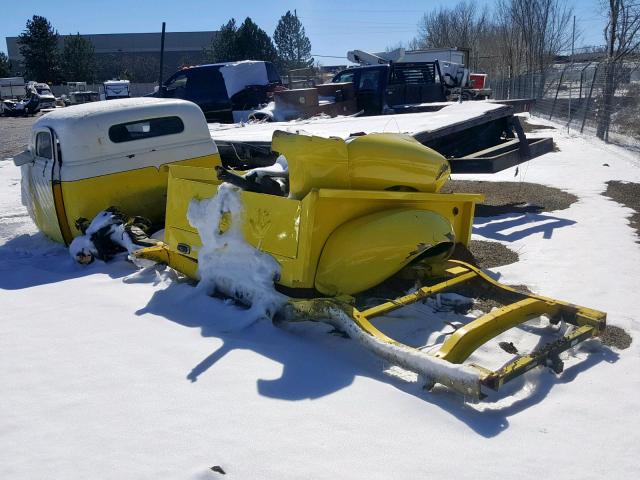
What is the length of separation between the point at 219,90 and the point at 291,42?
5435 centimetres

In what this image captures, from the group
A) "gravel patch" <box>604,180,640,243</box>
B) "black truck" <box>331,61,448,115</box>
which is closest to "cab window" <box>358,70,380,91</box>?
"black truck" <box>331,61,448,115</box>

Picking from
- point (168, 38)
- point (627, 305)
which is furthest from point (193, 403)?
point (168, 38)

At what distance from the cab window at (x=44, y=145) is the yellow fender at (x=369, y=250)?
3833 millimetres

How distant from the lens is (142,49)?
275 ft

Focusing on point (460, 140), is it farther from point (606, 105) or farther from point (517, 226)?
point (606, 105)

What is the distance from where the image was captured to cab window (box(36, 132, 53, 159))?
6.24 metres

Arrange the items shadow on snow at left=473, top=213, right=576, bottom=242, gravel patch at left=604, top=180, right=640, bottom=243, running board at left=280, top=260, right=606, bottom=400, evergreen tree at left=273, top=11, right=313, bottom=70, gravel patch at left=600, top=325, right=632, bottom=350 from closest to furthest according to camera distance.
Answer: running board at left=280, top=260, right=606, bottom=400, gravel patch at left=600, top=325, right=632, bottom=350, shadow on snow at left=473, top=213, right=576, bottom=242, gravel patch at left=604, top=180, right=640, bottom=243, evergreen tree at left=273, top=11, right=313, bottom=70

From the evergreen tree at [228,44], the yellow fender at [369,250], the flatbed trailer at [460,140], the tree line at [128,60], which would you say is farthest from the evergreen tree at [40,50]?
the yellow fender at [369,250]

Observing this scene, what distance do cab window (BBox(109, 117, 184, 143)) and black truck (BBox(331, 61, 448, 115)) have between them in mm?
7665

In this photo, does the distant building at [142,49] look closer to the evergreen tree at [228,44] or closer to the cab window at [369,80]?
the evergreen tree at [228,44]

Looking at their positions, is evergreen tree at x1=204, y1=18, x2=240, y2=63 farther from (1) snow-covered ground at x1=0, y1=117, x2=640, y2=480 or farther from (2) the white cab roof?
(1) snow-covered ground at x1=0, y1=117, x2=640, y2=480

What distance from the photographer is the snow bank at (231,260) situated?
4043mm

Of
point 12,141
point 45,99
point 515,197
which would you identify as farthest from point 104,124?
point 45,99

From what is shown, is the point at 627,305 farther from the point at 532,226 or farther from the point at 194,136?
the point at 194,136
